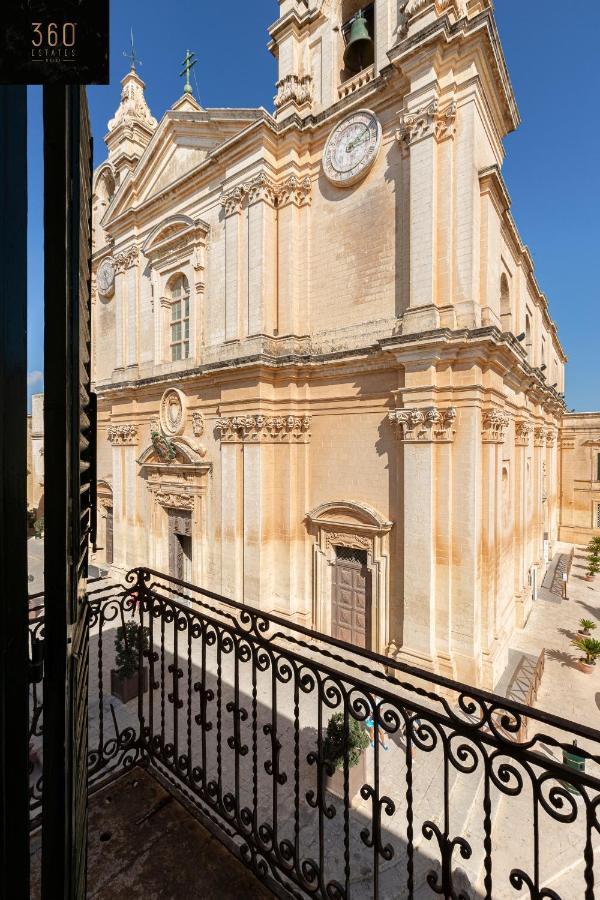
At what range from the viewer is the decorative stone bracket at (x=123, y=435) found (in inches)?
587

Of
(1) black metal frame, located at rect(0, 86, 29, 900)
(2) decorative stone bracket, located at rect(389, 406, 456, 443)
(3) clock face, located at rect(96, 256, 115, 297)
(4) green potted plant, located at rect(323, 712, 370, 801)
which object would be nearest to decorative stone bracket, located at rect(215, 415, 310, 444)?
(2) decorative stone bracket, located at rect(389, 406, 456, 443)

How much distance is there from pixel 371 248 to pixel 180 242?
6.84m

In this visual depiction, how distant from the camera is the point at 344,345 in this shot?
10.1 metres

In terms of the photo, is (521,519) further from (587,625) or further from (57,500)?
(57,500)

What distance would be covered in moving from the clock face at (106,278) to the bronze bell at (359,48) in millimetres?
11047

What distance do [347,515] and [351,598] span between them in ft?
6.99

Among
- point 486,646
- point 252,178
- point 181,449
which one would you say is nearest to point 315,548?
point 486,646

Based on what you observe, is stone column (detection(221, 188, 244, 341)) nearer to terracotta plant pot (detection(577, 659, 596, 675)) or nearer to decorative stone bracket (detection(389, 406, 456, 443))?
decorative stone bracket (detection(389, 406, 456, 443))

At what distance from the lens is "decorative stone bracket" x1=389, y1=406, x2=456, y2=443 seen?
8.27 meters

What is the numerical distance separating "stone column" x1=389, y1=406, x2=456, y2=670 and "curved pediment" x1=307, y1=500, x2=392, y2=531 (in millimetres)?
776

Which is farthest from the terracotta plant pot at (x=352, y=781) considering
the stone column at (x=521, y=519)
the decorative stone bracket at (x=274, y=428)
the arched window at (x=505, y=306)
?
the arched window at (x=505, y=306)

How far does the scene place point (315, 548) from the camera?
10484 millimetres

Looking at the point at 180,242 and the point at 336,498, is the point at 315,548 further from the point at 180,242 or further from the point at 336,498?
the point at 180,242

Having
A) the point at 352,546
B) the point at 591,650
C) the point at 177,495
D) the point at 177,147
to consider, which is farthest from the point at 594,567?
the point at 177,147
